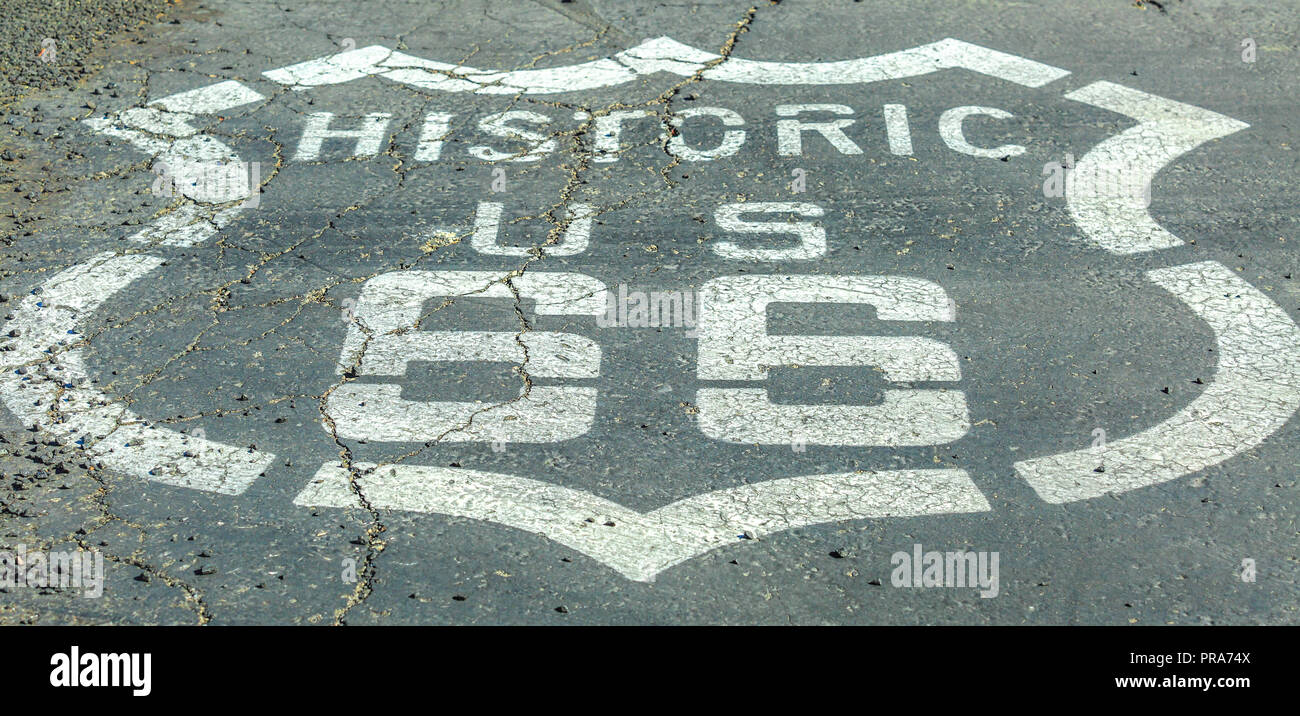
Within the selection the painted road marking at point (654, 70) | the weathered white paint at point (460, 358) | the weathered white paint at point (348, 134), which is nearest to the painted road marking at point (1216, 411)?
the weathered white paint at point (460, 358)

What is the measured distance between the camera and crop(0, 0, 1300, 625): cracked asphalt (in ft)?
15.6

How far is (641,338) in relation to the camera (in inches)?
241

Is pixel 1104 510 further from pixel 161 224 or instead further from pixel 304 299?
pixel 161 224

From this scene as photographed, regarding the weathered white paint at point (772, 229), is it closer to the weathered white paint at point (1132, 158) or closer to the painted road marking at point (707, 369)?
the painted road marking at point (707, 369)

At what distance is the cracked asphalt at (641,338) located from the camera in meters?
4.76

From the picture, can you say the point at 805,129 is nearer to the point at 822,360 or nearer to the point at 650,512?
the point at 822,360

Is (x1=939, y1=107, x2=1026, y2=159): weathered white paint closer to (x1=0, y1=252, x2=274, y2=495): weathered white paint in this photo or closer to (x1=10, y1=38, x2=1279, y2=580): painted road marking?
(x1=10, y1=38, x2=1279, y2=580): painted road marking

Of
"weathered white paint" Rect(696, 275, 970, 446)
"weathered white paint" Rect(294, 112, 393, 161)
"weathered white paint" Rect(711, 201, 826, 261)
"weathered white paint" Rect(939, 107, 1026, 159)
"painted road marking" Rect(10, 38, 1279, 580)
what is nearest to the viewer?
"painted road marking" Rect(10, 38, 1279, 580)

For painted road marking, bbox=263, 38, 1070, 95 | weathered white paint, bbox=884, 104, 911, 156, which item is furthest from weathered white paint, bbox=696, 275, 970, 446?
painted road marking, bbox=263, 38, 1070, 95

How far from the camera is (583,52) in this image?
8.95m

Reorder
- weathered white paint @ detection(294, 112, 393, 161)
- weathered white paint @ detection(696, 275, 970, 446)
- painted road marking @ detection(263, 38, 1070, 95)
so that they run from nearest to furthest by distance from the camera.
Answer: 1. weathered white paint @ detection(696, 275, 970, 446)
2. weathered white paint @ detection(294, 112, 393, 161)
3. painted road marking @ detection(263, 38, 1070, 95)

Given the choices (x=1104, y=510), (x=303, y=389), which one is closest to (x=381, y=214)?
(x=303, y=389)
